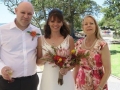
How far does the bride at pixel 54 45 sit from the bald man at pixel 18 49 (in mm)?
189

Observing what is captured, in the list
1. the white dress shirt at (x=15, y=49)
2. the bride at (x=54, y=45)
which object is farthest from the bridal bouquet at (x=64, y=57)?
the white dress shirt at (x=15, y=49)

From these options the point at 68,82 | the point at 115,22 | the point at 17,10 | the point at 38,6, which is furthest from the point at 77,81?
the point at 38,6

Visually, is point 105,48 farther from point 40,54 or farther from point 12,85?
point 12,85

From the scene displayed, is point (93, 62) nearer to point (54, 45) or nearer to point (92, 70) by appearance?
point (92, 70)

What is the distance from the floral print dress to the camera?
7.74ft

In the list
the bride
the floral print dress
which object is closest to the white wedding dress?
the bride

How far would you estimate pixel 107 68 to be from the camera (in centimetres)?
233

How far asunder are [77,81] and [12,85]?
0.87 meters

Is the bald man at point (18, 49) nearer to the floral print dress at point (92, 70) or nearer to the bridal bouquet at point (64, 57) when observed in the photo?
the bridal bouquet at point (64, 57)

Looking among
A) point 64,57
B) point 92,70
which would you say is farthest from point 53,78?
point 92,70

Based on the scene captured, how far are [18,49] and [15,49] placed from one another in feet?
0.12

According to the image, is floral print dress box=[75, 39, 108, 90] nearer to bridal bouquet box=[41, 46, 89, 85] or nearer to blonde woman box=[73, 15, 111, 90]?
blonde woman box=[73, 15, 111, 90]

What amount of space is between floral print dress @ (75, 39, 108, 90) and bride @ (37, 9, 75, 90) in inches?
5.4

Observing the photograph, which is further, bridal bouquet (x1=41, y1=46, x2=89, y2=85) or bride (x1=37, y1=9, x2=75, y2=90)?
bride (x1=37, y1=9, x2=75, y2=90)
